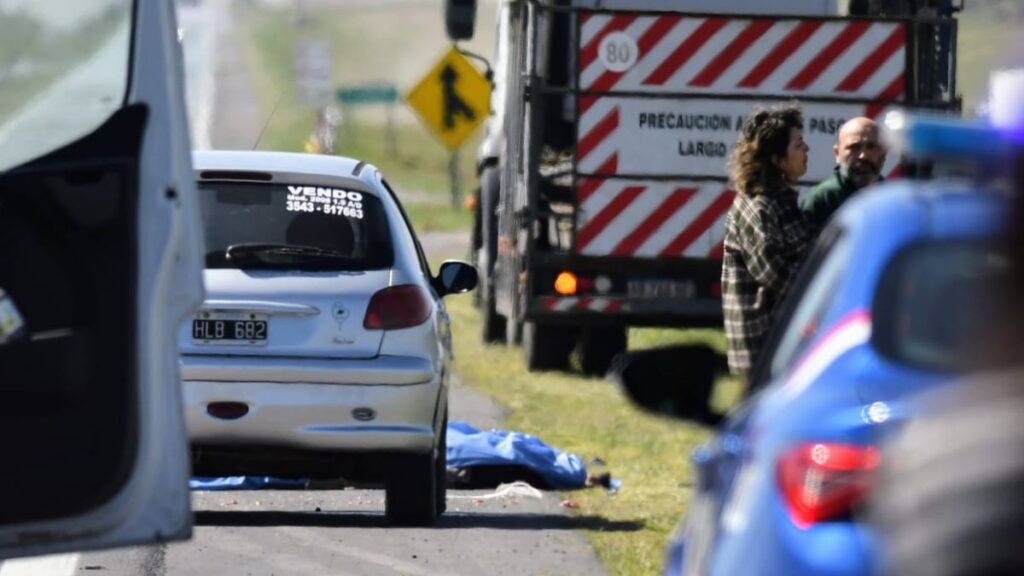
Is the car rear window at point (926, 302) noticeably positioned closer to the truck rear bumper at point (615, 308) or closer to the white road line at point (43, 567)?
the white road line at point (43, 567)

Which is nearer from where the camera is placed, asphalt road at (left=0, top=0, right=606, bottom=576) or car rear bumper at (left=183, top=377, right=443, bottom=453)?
asphalt road at (left=0, top=0, right=606, bottom=576)

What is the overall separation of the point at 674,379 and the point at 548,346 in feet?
41.9

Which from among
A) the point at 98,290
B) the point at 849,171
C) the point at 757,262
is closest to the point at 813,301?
the point at 98,290

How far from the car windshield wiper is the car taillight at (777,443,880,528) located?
6.29 metres

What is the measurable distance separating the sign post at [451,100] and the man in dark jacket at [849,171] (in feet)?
64.6

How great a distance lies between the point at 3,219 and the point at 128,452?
0.68 m

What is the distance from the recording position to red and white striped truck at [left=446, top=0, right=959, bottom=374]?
615 inches

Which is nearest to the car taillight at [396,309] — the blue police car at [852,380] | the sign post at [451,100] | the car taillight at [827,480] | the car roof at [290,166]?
the car roof at [290,166]

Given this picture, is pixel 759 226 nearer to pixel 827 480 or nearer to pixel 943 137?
pixel 827 480

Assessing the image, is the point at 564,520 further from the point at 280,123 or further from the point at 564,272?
the point at 280,123

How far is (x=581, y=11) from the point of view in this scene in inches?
605

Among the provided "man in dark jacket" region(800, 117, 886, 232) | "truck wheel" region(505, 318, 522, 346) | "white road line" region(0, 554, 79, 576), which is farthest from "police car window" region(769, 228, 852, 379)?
"truck wheel" region(505, 318, 522, 346)

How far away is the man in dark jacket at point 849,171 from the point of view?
8797 millimetres

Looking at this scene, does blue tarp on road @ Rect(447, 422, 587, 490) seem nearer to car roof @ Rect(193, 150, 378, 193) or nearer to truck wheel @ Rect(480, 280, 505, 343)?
car roof @ Rect(193, 150, 378, 193)
